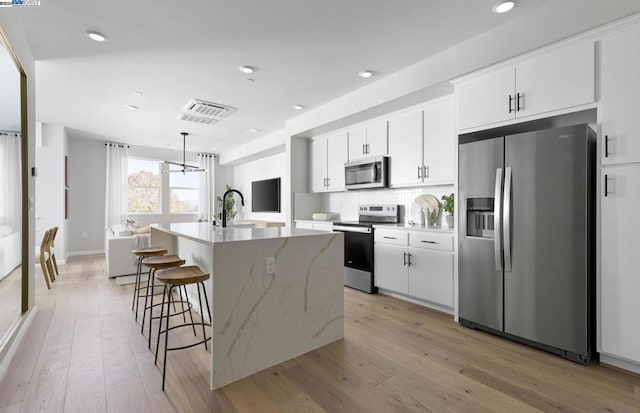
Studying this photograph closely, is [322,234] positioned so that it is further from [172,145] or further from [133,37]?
[172,145]

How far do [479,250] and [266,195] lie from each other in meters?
5.25

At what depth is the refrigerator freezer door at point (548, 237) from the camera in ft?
7.18

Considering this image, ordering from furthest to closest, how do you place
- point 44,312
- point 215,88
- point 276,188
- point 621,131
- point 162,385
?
point 276,188
point 215,88
point 44,312
point 621,131
point 162,385

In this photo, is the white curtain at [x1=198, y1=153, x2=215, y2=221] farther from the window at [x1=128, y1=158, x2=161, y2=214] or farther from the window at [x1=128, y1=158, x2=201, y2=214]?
the window at [x1=128, y1=158, x2=161, y2=214]

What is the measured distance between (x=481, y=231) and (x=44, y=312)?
14.1 ft

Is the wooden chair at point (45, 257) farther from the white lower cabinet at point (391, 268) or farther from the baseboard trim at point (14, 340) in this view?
the white lower cabinet at point (391, 268)

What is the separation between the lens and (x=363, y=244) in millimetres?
4074

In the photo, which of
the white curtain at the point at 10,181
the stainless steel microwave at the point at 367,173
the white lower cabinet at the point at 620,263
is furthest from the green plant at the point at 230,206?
the white lower cabinet at the point at 620,263

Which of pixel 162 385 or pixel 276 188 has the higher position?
pixel 276 188

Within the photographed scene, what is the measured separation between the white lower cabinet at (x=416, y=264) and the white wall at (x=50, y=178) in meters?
5.59

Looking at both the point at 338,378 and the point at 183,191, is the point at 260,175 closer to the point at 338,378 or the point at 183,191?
the point at 183,191

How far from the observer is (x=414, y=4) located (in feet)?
7.69

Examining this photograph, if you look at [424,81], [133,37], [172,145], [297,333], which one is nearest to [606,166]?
[424,81]

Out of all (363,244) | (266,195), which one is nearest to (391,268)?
(363,244)
